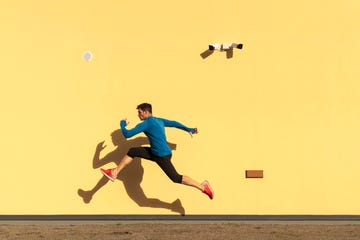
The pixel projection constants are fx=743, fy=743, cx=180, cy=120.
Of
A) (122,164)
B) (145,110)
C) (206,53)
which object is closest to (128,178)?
(122,164)

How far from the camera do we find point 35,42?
34.6 feet

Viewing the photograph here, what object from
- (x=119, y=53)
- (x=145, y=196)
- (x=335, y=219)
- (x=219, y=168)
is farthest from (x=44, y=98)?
(x=335, y=219)

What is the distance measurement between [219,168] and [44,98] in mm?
2666

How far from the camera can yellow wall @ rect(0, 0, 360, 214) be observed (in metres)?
10.5

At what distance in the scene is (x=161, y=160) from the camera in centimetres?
991

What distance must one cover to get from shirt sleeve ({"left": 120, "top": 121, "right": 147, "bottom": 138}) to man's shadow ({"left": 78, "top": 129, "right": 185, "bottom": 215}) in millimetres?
692

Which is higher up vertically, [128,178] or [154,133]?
[154,133]

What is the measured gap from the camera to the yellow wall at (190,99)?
34.3 ft

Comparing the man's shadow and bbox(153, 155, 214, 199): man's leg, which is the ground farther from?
the man's shadow

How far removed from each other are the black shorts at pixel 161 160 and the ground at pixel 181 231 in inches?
24.4

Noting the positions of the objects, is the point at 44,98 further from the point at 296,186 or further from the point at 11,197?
the point at 296,186

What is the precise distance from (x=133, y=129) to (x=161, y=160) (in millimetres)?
557

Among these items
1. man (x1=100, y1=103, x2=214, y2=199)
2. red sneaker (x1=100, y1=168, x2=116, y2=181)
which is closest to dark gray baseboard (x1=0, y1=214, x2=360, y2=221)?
man (x1=100, y1=103, x2=214, y2=199)

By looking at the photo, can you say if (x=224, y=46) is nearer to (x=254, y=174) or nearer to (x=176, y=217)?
(x=254, y=174)
